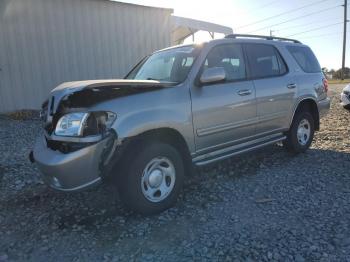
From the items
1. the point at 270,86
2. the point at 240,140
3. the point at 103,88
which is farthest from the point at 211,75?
the point at 270,86

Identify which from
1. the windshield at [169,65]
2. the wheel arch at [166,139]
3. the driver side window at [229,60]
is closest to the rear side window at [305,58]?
the driver side window at [229,60]

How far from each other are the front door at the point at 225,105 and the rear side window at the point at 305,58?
1.50m

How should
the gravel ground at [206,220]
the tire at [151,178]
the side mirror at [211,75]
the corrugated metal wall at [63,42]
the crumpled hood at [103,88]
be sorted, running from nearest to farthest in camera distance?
the gravel ground at [206,220]
the crumpled hood at [103,88]
the tire at [151,178]
the side mirror at [211,75]
the corrugated metal wall at [63,42]

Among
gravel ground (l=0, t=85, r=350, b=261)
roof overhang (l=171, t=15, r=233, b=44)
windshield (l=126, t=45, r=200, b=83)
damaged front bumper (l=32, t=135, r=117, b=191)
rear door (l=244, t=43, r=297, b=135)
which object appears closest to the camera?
gravel ground (l=0, t=85, r=350, b=261)

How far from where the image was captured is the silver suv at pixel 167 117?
3205mm

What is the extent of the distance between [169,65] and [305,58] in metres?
2.81

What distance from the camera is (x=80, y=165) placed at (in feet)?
10.2

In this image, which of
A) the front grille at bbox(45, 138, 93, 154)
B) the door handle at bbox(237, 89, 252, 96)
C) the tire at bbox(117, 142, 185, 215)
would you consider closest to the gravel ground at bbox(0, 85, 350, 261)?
the tire at bbox(117, 142, 185, 215)

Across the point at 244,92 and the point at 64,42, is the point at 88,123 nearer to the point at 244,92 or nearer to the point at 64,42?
the point at 244,92

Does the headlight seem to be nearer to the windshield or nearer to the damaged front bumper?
the damaged front bumper

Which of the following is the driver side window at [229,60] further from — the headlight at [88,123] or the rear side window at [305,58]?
the headlight at [88,123]

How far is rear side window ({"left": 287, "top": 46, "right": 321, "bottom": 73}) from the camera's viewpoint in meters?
5.67

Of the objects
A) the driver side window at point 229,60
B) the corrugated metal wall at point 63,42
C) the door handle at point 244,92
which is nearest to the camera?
the driver side window at point 229,60

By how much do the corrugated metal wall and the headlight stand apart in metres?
8.23
